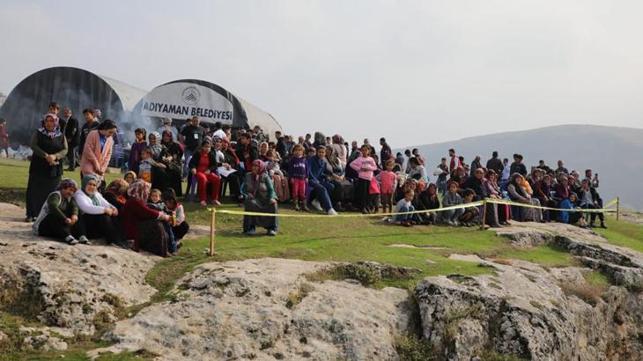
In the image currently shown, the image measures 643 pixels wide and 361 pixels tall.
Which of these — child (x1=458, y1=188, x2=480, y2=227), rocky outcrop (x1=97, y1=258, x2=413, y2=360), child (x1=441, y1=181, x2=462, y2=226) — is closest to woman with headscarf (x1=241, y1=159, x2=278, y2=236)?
rocky outcrop (x1=97, y1=258, x2=413, y2=360)

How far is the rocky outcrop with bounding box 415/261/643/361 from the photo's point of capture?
361 inches

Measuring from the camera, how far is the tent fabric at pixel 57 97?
28.6 metres

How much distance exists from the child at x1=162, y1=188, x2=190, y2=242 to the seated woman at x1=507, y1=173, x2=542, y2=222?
11.9 metres

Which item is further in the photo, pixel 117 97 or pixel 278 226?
pixel 117 97

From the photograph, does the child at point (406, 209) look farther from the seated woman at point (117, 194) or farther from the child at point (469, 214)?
the seated woman at point (117, 194)

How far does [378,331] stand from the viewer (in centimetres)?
863

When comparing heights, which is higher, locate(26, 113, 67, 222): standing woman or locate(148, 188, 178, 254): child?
locate(26, 113, 67, 222): standing woman

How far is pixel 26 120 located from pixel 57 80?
102 inches

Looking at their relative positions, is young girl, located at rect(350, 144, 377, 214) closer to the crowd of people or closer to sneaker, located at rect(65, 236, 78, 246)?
the crowd of people

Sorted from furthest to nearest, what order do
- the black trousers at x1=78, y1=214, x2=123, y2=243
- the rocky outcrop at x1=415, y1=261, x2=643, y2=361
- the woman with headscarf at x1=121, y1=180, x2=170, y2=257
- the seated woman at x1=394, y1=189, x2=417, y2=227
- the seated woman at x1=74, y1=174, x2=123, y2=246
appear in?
the seated woman at x1=394, y1=189, x2=417, y2=227
the woman with headscarf at x1=121, y1=180, x2=170, y2=257
the black trousers at x1=78, y1=214, x2=123, y2=243
the seated woman at x1=74, y1=174, x2=123, y2=246
the rocky outcrop at x1=415, y1=261, x2=643, y2=361

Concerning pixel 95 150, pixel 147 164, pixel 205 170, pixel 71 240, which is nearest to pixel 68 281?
pixel 71 240

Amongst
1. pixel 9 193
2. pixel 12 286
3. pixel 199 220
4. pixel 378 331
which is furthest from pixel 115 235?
pixel 9 193

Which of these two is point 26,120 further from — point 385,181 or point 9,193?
point 385,181

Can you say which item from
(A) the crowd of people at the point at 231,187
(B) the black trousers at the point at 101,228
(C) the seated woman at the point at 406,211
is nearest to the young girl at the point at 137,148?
(A) the crowd of people at the point at 231,187
